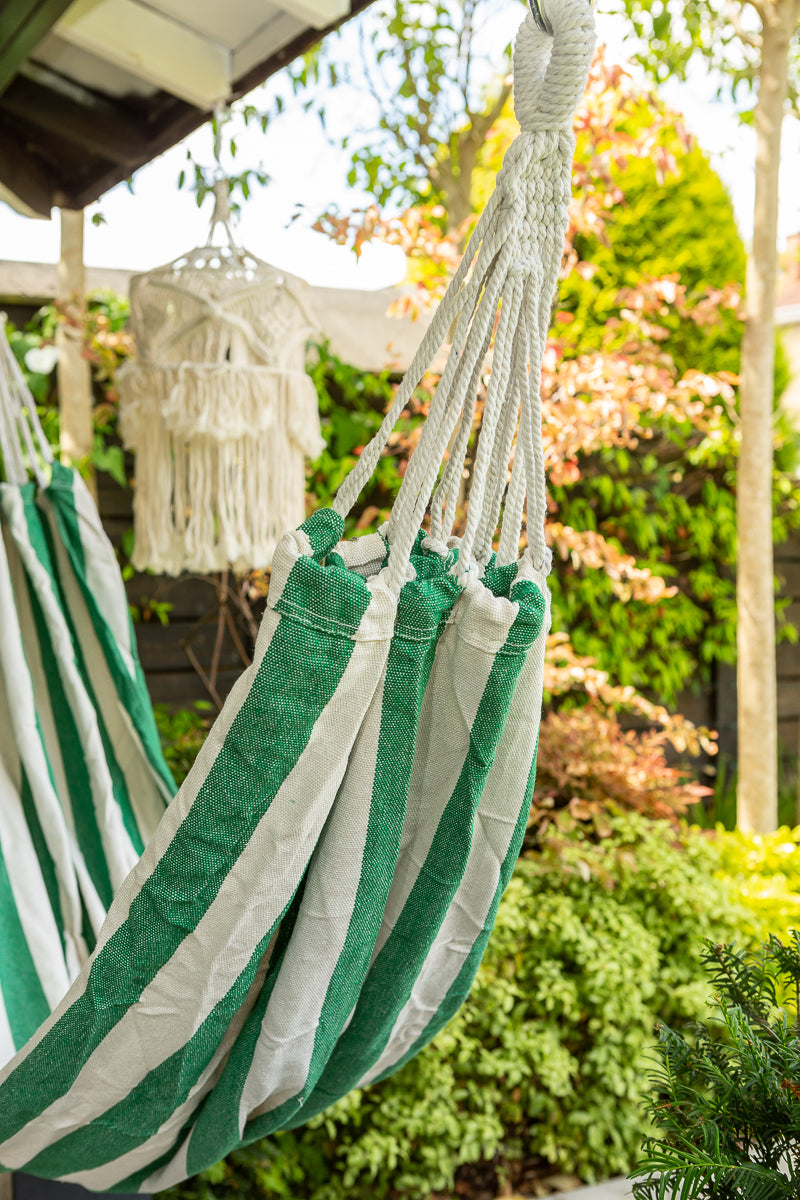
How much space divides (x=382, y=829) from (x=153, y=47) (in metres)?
1.38

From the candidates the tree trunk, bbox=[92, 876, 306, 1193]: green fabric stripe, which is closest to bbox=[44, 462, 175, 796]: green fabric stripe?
bbox=[92, 876, 306, 1193]: green fabric stripe

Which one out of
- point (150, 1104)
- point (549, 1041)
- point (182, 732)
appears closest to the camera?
point (150, 1104)

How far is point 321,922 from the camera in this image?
771 mm

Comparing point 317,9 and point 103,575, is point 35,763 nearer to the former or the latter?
point 103,575

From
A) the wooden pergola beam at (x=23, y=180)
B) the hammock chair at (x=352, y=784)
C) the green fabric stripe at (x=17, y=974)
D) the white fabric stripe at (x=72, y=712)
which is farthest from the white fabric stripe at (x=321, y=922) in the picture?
the wooden pergola beam at (x=23, y=180)

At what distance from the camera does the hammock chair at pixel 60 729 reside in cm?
119

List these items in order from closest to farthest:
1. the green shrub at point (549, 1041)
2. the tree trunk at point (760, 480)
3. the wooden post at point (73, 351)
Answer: the green shrub at point (549, 1041) < the wooden post at point (73, 351) < the tree trunk at point (760, 480)

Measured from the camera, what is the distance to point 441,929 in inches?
35.7

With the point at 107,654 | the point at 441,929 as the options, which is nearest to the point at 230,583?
the point at 107,654

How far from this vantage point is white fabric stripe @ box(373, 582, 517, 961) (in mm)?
768

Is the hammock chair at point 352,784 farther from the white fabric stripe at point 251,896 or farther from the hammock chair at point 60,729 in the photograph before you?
the hammock chair at point 60,729

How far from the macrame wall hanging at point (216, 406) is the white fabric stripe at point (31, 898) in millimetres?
633

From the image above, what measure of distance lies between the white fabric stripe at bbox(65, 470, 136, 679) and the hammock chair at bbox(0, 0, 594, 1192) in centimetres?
69

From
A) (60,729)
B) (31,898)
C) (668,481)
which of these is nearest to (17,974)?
(31,898)
